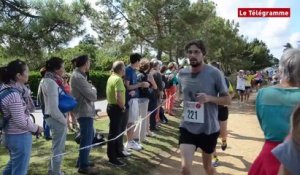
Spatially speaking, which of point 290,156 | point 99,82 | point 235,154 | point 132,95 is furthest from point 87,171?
point 99,82

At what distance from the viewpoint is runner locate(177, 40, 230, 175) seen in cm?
504

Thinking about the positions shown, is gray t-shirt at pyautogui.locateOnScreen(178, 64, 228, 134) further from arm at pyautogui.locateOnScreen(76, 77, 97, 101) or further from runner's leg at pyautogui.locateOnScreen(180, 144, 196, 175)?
arm at pyautogui.locateOnScreen(76, 77, 97, 101)

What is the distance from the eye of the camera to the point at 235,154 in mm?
9164

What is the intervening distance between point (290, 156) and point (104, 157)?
233 inches

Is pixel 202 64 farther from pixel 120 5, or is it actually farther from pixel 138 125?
pixel 120 5

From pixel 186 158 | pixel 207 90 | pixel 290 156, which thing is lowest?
pixel 186 158

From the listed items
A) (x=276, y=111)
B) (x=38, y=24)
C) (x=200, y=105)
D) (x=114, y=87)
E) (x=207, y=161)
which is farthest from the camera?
(x=114, y=87)

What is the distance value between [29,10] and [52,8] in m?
0.40

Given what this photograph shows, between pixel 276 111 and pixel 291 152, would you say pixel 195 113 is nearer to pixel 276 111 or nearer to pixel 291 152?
pixel 276 111

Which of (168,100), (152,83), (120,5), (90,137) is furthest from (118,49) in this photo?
(90,137)

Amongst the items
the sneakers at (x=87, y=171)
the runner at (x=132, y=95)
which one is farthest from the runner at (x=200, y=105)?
the runner at (x=132, y=95)

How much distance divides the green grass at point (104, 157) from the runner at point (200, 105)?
2197 mm

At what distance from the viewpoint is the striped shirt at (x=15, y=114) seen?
473 cm

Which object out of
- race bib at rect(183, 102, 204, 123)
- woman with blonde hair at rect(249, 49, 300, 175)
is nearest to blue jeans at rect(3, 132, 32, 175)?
race bib at rect(183, 102, 204, 123)
